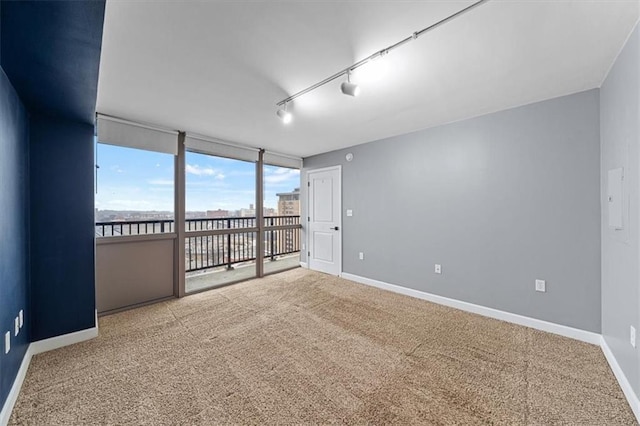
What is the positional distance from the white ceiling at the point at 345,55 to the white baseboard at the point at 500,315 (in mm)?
2256

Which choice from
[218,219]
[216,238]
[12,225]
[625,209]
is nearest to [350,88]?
[625,209]

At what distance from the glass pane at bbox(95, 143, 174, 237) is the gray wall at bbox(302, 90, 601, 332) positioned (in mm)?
3039

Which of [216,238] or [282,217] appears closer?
[216,238]

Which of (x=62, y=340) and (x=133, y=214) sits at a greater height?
(x=133, y=214)

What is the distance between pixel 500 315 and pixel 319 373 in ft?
7.29

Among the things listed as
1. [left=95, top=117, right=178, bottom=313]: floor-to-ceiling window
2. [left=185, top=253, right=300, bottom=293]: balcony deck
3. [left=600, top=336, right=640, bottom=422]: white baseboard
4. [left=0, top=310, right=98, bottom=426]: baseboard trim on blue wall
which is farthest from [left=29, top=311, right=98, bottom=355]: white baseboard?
[left=600, top=336, right=640, bottom=422]: white baseboard

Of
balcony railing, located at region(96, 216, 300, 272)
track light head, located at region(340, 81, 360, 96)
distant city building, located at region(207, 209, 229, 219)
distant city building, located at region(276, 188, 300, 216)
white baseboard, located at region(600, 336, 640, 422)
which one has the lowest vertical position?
white baseboard, located at region(600, 336, 640, 422)

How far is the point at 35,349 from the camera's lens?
6.96 ft

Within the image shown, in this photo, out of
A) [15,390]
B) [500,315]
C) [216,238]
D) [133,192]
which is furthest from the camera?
[216,238]

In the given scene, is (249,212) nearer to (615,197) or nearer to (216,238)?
(216,238)

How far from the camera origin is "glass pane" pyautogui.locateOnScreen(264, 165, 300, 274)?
506cm

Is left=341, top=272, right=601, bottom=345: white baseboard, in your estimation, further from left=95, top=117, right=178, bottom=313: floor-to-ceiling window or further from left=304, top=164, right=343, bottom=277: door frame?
left=95, top=117, right=178, bottom=313: floor-to-ceiling window

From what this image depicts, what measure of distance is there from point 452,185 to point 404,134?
1027 mm

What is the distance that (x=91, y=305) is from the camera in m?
2.43
